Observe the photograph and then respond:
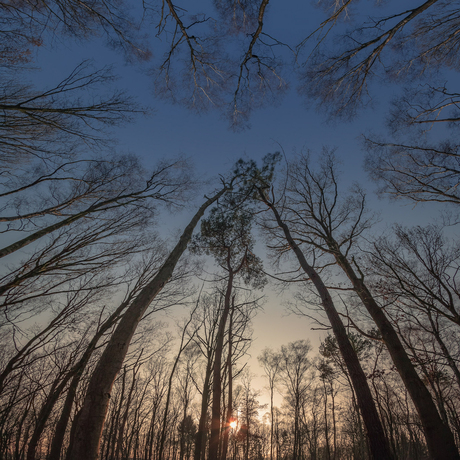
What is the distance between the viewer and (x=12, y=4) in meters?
3.96

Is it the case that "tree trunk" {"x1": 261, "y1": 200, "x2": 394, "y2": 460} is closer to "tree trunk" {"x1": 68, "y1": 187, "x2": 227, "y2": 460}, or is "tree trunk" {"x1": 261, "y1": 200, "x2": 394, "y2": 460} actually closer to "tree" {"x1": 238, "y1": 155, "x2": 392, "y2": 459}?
"tree" {"x1": 238, "y1": 155, "x2": 392, "y2": 459}

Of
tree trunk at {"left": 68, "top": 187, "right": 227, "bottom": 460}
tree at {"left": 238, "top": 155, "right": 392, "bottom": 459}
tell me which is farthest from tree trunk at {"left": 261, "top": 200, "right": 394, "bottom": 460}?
tree trunk at {"left": 68, "top": 187, "right": 227, "bottom": 460}

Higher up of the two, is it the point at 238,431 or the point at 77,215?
the point at 77,215

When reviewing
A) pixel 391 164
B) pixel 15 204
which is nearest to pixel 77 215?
pixel 15 204

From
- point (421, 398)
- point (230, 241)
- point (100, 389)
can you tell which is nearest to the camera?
point (100, 389)

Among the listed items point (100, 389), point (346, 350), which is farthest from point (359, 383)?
point (100, 389)

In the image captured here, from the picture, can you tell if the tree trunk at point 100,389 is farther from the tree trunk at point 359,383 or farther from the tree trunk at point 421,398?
the tree trunk at point 421,398

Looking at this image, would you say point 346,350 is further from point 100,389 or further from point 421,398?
point 100,389

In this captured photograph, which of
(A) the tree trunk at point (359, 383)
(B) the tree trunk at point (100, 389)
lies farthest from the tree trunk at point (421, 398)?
(B) the tree trunk at point (100, 389)

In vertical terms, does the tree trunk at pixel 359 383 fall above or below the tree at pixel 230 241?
below

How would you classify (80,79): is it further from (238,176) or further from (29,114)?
(238,176)

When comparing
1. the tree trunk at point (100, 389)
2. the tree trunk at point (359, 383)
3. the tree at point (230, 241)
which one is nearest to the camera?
the tree trunk at point (100, 389)

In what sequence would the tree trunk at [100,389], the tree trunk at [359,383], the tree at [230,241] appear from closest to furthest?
1. the tree trunk at [100,389]
2. the tree trunk at [359,383]
3. the tree at [230,241]

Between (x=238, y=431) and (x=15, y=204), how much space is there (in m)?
30.1
